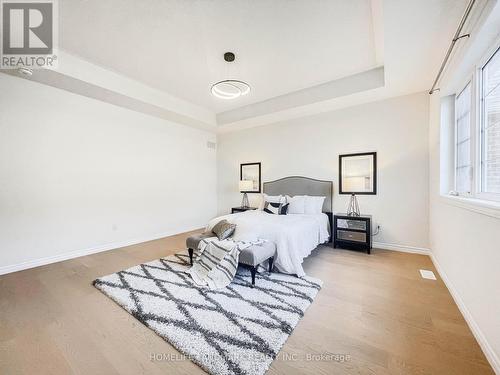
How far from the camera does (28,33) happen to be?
8.09ft

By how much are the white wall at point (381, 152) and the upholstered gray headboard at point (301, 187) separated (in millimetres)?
122

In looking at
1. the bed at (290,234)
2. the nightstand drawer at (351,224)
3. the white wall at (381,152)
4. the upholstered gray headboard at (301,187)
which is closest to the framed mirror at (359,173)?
the white wall at (381,152)

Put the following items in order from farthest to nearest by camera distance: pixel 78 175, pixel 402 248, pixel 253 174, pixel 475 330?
1. pixel 253 174
2. pixel 402 248
3. pixel 78 175
4. pixel 475 330

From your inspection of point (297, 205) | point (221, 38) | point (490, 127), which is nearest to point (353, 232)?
point (297, 205)

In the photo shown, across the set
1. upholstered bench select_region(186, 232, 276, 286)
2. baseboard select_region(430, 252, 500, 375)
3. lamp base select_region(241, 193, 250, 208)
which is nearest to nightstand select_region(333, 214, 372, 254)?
baseboard select_region(430, 252, 500, 375)

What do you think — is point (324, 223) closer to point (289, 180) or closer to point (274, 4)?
point (289, 180)

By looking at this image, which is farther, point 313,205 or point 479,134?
point 313,205

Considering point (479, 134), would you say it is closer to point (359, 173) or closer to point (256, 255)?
point (359, 173)

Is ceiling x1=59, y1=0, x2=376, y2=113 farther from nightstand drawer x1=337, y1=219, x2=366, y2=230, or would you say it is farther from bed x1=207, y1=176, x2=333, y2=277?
nightstand drawer x1=337, y1=219, x2=366, y2=230

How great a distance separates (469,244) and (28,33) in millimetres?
5078

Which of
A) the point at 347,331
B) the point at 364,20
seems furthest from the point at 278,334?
the point at 364,20

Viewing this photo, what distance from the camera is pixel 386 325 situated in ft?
5.70

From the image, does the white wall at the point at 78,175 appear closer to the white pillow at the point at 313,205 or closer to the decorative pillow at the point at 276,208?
the decorative pillow at the point at 276,208

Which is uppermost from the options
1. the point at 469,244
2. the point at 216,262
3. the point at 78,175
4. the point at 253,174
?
the point at 253,174
